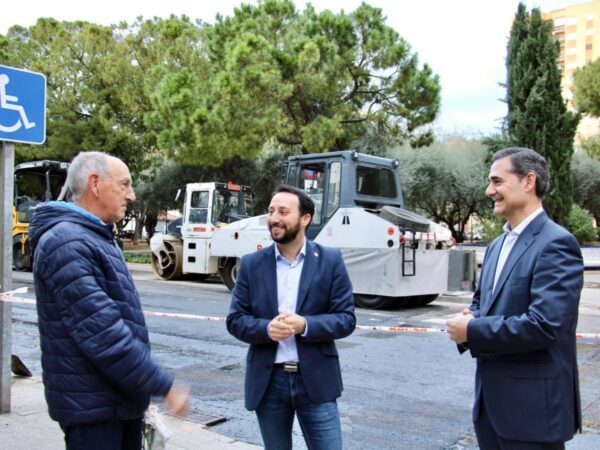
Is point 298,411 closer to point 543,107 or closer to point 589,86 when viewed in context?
point 543,107

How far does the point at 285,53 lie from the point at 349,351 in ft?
45.5

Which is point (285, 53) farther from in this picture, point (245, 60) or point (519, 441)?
point (519, 441)

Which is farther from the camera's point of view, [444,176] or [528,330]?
[444,176]

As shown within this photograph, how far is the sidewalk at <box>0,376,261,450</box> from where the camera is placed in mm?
4012

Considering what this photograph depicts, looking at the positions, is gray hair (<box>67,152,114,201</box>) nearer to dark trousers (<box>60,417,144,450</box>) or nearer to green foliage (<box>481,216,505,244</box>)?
dark trousers (<box>60,417,144,450</box>)

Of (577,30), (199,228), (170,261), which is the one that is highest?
(577,30)

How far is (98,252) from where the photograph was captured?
233cm

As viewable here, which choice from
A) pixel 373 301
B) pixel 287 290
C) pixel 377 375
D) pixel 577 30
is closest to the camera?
pixel 287 290

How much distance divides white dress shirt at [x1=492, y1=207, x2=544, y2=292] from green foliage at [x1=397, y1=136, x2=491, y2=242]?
80.7 ft

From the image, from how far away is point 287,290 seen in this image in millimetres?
2918

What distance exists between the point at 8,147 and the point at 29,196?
54.5 feet

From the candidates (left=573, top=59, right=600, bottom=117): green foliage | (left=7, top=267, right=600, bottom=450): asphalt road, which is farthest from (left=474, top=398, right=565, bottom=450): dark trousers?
(left=573, top=59, right=600, bottom=117): green foliage

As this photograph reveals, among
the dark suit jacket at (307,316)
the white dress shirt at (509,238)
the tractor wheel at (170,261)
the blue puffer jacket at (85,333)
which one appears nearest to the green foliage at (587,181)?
the tractor wheel at (170,261)

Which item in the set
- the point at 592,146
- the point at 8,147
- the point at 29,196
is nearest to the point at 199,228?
the point at 29,196
